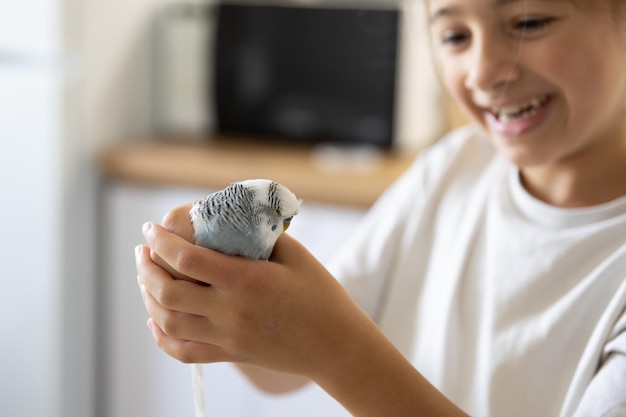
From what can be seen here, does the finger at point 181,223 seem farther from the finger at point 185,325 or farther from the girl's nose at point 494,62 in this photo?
the girl's nose at point 494,62

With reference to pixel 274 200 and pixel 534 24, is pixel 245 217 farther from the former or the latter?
pixel 534 24

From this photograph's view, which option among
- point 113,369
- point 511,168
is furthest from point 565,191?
point 113,369

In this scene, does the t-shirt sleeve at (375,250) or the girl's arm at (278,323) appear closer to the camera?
the girl's arm at (278,323)

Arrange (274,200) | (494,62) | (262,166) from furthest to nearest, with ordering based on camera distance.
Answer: (262,166)
(494,62)
(274,200)

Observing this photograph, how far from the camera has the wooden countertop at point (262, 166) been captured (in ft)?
3.52

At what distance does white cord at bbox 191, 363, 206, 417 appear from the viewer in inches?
15.2

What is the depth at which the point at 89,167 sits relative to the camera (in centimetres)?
124

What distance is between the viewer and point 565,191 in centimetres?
57

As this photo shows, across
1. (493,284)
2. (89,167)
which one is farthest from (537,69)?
(89,167)

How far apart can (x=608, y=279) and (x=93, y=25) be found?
94 centimetres

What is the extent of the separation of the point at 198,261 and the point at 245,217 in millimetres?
32

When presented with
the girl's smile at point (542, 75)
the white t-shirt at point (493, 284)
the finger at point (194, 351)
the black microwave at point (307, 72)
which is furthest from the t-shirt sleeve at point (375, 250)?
the black microwave at point (307, 72)

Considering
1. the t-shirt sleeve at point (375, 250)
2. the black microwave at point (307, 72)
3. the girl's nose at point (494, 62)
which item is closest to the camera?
the girl's nose at point (494, 62)

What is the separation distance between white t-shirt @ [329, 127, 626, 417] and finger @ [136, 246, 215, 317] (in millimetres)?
205
